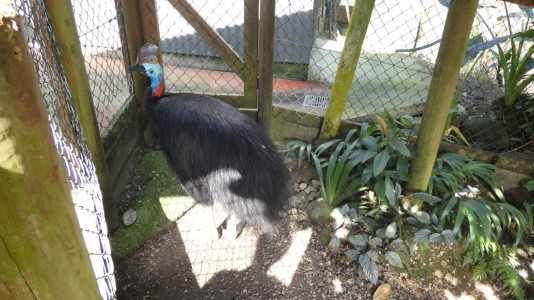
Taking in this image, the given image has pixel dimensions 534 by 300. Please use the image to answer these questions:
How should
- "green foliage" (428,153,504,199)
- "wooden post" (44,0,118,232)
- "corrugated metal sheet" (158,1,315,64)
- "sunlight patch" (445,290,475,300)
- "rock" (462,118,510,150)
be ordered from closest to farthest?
"wooden post" (44,0,118,232) → "sunlight patch" (445,290,475,300) → "green foliage" (428,153,504,199) → "rock" (462,118,510,150) → "corrugated metal sheet" (158,1,315,64)

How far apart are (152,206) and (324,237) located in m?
1.15

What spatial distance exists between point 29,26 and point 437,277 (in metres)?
2.38

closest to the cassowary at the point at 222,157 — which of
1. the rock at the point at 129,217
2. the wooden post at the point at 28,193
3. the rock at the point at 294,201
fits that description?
the rock at the point at 294,201

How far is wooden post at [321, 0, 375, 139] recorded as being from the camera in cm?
234

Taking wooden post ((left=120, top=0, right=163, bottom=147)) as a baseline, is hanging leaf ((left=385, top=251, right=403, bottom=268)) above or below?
below

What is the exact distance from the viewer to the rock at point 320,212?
260 centimetres

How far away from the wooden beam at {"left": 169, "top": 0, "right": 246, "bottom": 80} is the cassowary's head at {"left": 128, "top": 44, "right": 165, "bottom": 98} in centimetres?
31

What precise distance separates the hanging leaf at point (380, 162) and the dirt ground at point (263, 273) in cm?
55

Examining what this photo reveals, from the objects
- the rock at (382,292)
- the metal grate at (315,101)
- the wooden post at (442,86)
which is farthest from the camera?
the metal grate at (315,101)

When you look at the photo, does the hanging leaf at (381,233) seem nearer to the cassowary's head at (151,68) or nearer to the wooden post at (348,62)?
the wooden post at (348,62)

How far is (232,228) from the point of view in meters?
2.58

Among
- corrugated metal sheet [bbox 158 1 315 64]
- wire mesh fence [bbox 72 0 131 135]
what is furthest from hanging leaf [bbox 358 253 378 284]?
corrugated metal sheet [bbox 158 1 315 64]

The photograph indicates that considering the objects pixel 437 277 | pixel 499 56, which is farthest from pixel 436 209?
pixel 499 56

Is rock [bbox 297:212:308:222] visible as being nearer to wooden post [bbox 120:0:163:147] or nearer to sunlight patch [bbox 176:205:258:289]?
sunlight patch [bbox 176:205:258:289]
